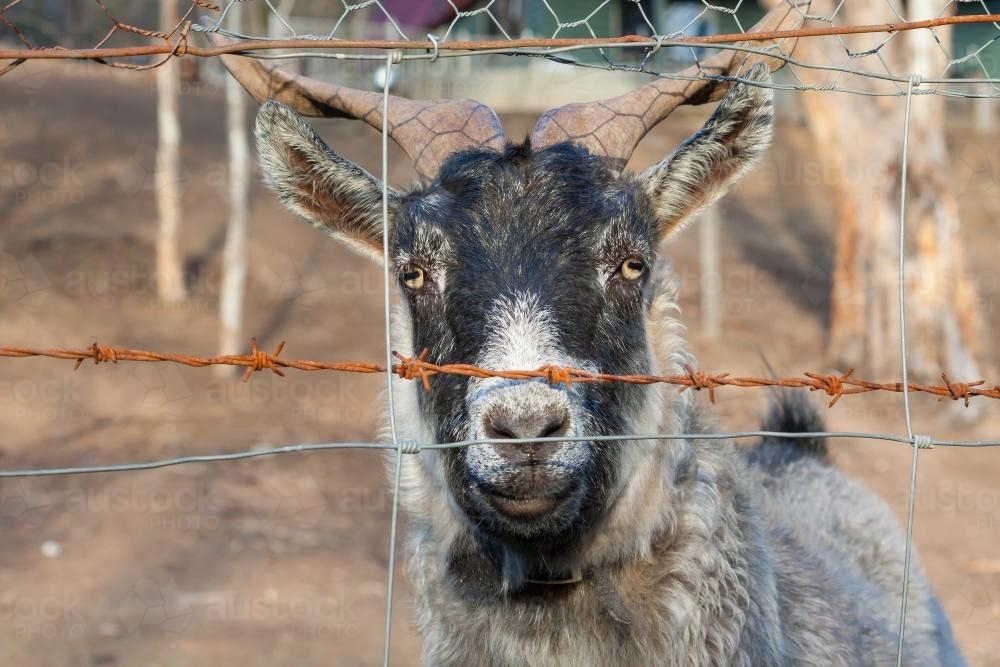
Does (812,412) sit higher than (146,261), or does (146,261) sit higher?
(146,261)

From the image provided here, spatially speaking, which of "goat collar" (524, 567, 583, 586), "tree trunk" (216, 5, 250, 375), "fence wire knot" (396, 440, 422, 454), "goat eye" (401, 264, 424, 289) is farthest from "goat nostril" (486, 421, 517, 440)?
"tree trunk" (216, 5, 250, 375)

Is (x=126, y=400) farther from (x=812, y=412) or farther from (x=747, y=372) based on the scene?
(x=812, y=412)

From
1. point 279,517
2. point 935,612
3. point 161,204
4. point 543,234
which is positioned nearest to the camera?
point 543,234

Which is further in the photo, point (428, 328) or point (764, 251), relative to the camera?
point (764, 251)

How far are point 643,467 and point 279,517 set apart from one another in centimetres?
686

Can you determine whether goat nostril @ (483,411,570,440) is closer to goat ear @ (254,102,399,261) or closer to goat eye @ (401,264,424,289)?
goat eye @ (401,264,424,289)

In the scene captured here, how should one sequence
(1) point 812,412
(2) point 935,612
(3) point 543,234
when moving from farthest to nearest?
(1) point 812,412
(2) point 935,612
(3) point 543,234

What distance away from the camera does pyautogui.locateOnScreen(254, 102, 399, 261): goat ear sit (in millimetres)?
3326

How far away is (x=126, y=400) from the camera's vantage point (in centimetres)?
1223

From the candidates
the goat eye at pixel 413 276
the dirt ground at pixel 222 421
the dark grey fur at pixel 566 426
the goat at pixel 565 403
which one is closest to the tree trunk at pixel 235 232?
the dirt ground at pixel 222 421


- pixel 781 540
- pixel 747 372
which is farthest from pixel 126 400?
pixel 781 540

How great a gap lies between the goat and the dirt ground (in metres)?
1.61

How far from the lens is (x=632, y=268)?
10.6ft

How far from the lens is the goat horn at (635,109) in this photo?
11.8 feet
